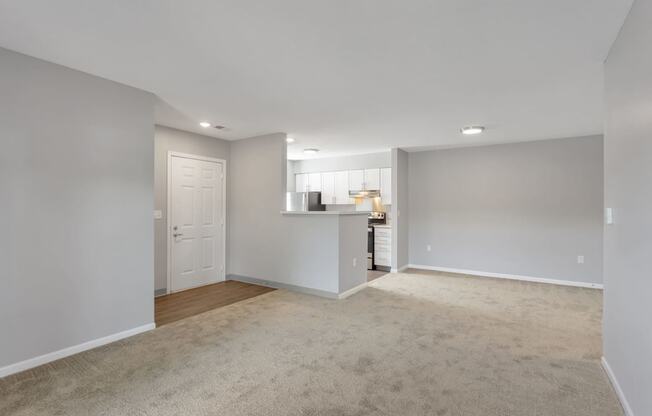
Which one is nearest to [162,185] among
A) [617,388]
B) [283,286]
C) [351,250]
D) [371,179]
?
[283,286]

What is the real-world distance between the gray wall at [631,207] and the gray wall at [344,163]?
449 cm

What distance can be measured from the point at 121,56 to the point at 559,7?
9.84ft

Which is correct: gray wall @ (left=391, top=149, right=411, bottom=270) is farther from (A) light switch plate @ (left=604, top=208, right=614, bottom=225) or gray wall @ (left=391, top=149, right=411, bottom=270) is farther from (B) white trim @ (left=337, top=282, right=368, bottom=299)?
(A) light switch plate @ (left=604, top=208, right=614, bottom=225)

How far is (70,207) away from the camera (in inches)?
107

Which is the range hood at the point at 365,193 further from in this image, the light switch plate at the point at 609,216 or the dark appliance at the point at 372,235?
the light switch plate at the point at 609,216

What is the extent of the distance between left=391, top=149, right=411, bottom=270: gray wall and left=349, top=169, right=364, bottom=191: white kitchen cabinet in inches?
35.6

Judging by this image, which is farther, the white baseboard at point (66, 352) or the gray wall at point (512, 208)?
the gray wall at point (512, 208)

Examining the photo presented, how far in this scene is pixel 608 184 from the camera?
2350 millimetres

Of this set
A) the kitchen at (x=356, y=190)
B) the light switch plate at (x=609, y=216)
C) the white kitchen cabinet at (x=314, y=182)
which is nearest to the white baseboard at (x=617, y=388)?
the light switch plate at (x=609, y=216)

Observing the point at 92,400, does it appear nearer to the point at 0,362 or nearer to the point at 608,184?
the point at 0,362

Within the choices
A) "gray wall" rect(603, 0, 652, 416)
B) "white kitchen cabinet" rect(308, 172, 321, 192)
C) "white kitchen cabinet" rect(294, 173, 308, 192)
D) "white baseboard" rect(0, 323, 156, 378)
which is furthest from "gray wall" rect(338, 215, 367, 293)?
"white kitchen cabinet" rect(294, 173, 308, 192)

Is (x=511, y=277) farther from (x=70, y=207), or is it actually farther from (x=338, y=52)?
(x=70, y=207)

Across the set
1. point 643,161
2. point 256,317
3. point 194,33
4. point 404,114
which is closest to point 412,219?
point 404,114

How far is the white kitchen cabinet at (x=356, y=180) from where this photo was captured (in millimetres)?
7000
